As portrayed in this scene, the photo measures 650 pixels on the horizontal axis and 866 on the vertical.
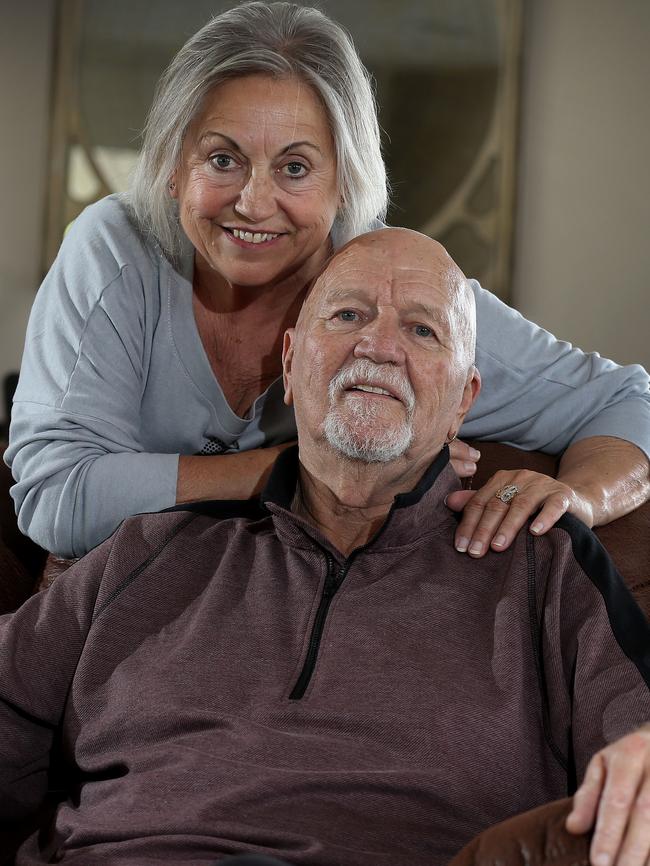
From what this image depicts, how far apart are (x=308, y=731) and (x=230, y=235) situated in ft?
2.68

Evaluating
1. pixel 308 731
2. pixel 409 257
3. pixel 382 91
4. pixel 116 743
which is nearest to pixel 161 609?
pixel 116 743

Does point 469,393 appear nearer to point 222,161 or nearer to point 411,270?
point 411,270

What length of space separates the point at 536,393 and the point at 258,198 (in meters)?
0.54

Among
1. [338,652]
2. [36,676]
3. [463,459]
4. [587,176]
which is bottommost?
[36,676]

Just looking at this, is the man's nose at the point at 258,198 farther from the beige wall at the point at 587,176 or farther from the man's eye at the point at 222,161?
the beige wall at the point at 587,176

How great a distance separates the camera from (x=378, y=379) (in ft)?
4.88

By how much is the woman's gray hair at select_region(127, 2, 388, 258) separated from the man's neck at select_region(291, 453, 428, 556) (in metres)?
0.47

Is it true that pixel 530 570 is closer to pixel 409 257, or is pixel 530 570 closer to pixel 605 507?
pixel 605 507

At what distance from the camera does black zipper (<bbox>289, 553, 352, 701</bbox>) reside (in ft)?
4.33

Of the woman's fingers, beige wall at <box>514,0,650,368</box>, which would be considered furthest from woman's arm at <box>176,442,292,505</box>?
beige wall at <box>514,0,650,368</box>

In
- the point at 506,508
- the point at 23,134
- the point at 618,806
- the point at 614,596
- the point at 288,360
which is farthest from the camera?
the point at 23,134

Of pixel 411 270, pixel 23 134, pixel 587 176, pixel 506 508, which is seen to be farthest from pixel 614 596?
pixel 23 134

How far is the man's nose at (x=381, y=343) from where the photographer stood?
1.49 m

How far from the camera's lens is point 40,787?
4.94 feet
